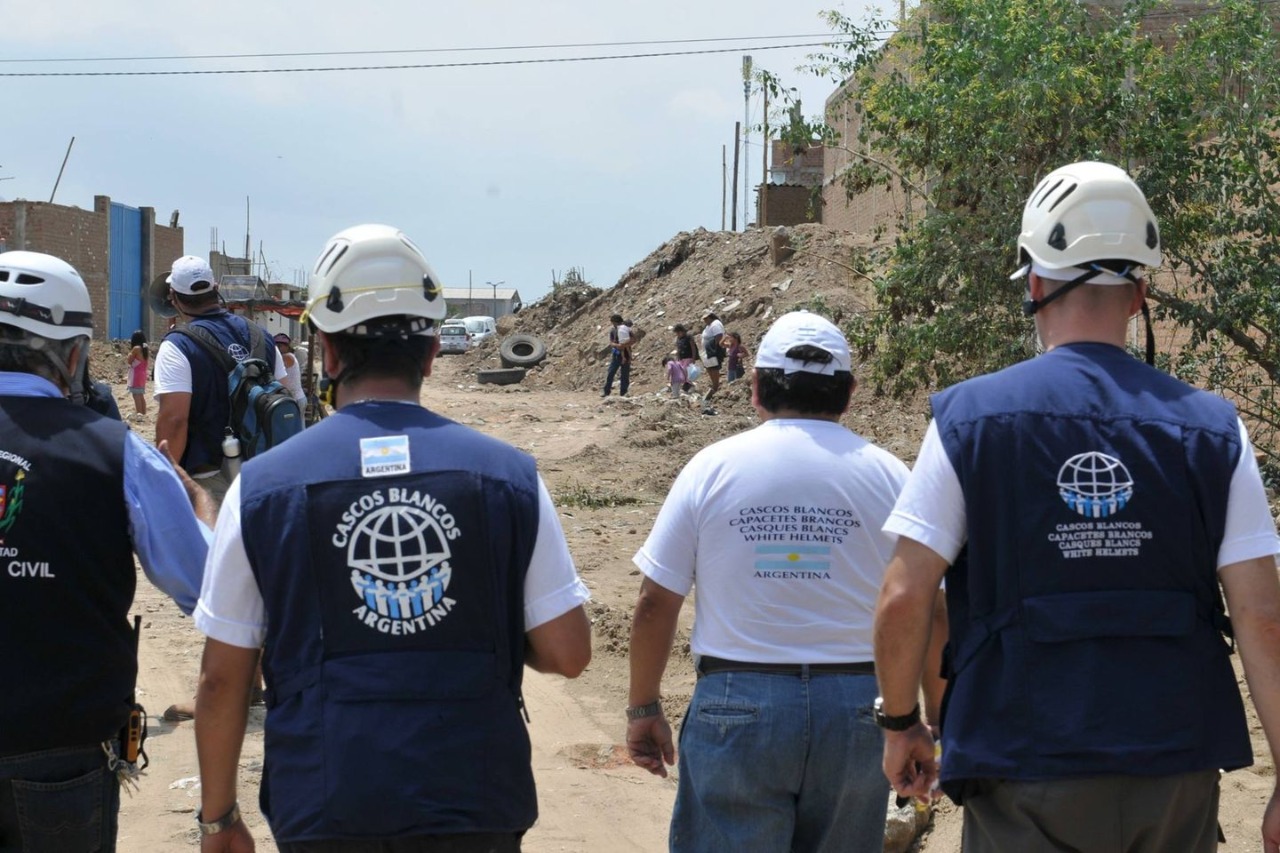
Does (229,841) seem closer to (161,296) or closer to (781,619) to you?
(781,619)

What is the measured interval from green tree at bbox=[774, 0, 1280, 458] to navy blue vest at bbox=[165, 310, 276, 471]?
6108 mm

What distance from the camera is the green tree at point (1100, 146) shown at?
10211 mm

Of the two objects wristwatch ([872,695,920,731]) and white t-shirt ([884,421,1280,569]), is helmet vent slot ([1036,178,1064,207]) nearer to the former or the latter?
white t-shirt ([884,421,1280,569])

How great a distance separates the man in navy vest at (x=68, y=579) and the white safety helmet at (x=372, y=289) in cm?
68

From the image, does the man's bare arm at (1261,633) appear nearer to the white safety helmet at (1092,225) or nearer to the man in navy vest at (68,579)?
the white safety helmet at (1092,225)

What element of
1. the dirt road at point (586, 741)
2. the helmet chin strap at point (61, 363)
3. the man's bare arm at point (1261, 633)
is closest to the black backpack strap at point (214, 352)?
the dirt road at point (586, 741)

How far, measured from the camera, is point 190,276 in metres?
6.53

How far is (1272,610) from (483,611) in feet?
4.99

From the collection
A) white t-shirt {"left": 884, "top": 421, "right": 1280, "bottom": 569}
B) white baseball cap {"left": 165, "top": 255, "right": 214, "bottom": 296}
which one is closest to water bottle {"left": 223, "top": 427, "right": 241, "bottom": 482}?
white baseball cap {"left": 165, "top": 255, "right": 214, "bottom": 296}

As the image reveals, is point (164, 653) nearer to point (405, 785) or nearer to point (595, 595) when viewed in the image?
point (595, 595)

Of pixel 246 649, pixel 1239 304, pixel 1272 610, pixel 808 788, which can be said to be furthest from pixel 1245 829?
pixel 1239 304

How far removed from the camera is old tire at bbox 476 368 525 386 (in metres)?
36.9

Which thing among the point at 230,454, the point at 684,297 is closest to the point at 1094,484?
the point at 230,454

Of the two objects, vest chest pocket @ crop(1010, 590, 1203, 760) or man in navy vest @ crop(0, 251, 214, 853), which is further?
man in navy vest @ crop(0, 251, 214, 853)
